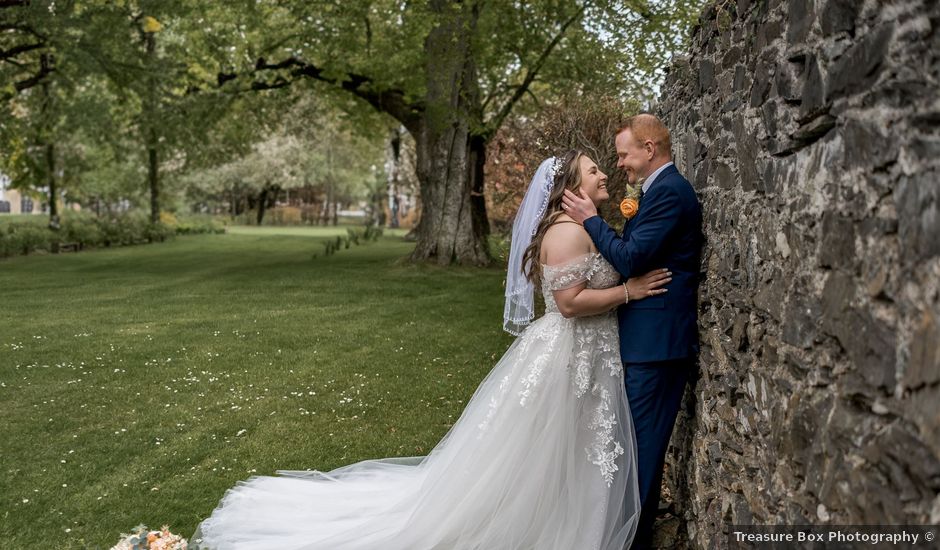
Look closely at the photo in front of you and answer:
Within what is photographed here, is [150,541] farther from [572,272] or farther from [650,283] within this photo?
[650,283]

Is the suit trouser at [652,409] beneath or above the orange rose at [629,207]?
beneath

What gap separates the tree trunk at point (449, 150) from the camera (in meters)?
17.8

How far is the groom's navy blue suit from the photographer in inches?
162

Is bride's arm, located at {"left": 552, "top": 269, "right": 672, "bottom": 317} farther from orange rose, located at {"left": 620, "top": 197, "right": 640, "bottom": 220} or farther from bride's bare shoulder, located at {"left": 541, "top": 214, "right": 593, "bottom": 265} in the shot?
orange rose, located at {"left": 620, "top": 197, "right": 640, "bottom": 220}

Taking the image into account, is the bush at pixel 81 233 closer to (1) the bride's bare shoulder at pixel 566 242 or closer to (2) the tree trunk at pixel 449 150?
(2) the tree trunk at pixel 449 150

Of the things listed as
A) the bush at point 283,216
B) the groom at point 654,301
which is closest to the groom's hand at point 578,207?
the groom at point 654,301

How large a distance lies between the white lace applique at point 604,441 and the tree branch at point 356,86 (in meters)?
17.6

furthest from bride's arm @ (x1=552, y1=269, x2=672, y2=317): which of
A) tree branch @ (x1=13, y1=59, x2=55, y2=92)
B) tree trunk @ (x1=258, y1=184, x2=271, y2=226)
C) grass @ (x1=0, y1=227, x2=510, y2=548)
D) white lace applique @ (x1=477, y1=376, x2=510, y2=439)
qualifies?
tree trunk @ (x1=258, y1=184, x2=271, y2=226)

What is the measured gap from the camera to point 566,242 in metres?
4.51

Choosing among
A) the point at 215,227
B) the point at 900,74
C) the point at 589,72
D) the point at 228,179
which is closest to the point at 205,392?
the point at 900,74

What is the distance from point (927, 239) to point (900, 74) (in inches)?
19.5

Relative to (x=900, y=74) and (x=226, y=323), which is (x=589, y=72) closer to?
(x=226, y=323)

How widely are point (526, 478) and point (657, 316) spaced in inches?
47.7

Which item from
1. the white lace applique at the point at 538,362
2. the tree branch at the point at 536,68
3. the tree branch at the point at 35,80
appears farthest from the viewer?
the tree branch at the point at 35,80
